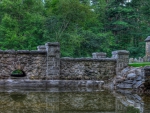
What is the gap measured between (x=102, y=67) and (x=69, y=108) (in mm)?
7314

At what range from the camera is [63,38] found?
2805 cm

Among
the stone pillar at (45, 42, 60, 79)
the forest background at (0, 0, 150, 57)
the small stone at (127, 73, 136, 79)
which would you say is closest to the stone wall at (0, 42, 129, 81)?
the stone pillar at (45, 42, 60, 79)

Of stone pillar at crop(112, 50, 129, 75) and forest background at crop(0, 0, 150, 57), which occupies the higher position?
forest background at crop(0, 0, 150, 57)

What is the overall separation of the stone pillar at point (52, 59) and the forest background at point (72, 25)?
12259mm

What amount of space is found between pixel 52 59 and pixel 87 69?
6.78 ft

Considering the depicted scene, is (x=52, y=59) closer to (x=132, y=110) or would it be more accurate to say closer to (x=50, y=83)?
(x=50, y=83)

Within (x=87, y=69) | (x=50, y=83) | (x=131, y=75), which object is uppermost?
(x=87, y=69)

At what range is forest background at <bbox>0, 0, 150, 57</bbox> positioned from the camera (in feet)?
84.7

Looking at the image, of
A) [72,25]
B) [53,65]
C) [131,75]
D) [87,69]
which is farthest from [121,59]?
[72,25]

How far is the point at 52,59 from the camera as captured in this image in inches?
513

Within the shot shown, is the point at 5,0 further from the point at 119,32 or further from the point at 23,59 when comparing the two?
the point at 119,32

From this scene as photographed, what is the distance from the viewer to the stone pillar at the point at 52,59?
13.0m

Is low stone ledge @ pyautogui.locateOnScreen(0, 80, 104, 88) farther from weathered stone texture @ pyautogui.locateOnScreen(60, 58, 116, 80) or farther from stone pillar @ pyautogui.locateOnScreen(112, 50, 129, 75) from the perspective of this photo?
stone pillar @ pyautogui.locateOnScreen(112, 50, 129, 75)

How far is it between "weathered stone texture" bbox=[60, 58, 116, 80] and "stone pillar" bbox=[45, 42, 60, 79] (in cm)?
39
